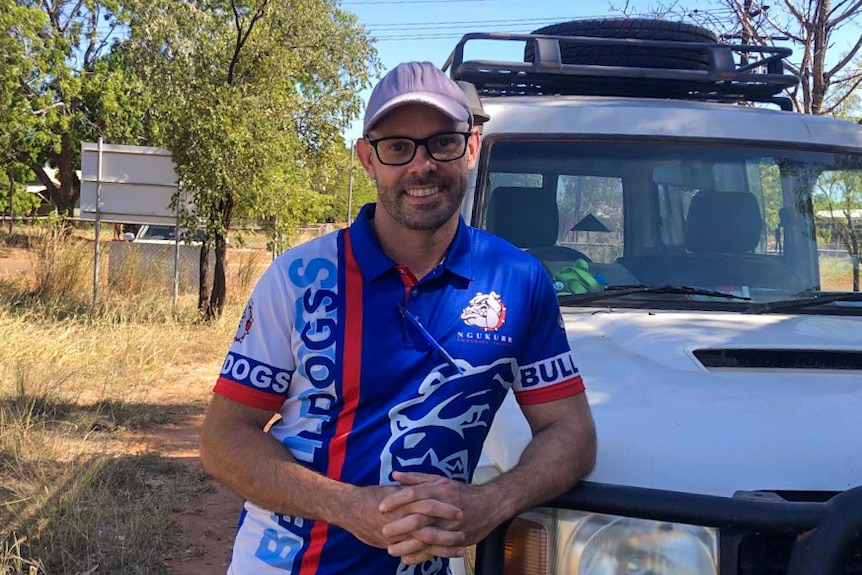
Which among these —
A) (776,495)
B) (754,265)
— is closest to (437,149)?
(776,495)

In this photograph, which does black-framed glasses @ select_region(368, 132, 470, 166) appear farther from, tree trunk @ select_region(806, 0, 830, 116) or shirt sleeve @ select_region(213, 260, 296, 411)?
tree trunk @ select_region(806, 0, 830, 116)

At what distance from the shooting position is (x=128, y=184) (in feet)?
37.4

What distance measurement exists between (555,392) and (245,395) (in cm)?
67

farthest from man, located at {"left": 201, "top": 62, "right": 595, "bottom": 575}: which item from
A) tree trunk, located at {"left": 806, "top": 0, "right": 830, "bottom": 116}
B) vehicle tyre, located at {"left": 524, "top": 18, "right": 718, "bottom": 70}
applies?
tree trunk, located at {"left": 806, "top": 0, "right": 830, "bottom": 116}

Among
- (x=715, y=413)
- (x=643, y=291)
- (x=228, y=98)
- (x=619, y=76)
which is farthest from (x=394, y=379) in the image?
(x=228, y=98)

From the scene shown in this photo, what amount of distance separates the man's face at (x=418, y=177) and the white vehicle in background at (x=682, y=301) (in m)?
0.52

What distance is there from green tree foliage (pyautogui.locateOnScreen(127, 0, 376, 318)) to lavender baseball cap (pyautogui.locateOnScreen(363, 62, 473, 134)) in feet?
28.2

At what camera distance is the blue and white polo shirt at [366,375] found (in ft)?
5.72

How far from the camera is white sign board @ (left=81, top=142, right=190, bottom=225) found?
11297mm

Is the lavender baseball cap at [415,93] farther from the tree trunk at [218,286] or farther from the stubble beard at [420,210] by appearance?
the tree trunk at [218,286]

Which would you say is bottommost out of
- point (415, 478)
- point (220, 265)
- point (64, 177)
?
point (415, 478)

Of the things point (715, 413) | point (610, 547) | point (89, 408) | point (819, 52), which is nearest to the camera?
A: point (610, 547)

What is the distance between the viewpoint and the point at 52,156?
27.0 meters

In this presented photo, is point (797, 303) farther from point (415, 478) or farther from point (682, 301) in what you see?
point (415, 478)
